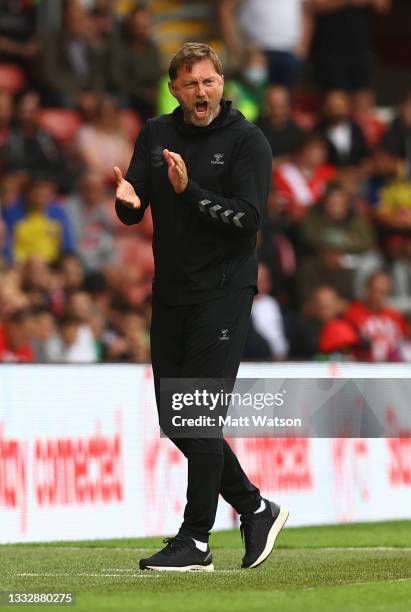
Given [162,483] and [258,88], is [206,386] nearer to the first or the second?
[162,483]

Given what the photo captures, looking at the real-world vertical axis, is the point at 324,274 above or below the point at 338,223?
below

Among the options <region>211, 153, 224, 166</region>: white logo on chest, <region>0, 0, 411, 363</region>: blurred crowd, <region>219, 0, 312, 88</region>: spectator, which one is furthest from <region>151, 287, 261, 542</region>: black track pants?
<region>219, 0, 312, 88</region>: spectator

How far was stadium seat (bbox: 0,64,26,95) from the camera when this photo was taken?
15.9m

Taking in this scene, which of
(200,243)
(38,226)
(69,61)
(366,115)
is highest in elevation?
(200,243)

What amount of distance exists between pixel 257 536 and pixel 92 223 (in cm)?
820

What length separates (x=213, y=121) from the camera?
690 centimetres

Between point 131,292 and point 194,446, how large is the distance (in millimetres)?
A: 7394

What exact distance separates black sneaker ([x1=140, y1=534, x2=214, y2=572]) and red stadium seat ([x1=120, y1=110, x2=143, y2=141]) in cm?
980

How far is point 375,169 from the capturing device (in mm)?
18250

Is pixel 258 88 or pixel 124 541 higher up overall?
pixel 258 88

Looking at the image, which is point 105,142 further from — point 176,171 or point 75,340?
point 176,171

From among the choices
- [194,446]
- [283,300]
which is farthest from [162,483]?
[283,300]

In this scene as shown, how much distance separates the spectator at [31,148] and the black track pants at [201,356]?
801 cm

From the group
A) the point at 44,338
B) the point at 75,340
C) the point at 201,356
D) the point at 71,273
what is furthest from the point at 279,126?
the point at 201,356
